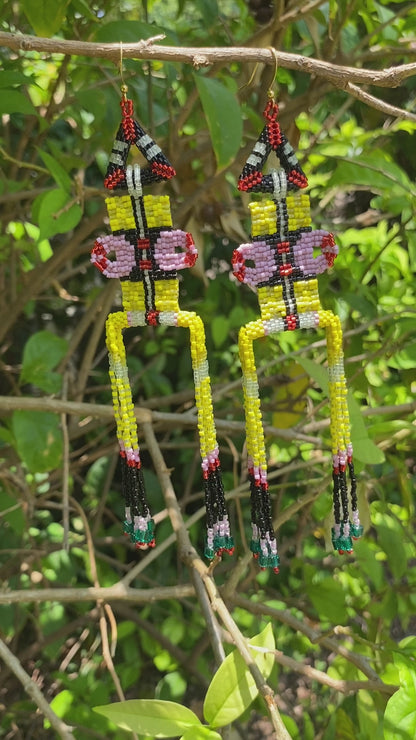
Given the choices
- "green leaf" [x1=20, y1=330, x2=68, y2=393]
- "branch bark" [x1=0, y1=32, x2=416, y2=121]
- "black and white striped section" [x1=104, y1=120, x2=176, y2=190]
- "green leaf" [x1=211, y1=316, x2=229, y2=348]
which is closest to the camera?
"branch bark" [x1=0, y1=32, x2=416, y2=121]

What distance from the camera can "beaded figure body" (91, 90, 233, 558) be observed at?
0.68 metres

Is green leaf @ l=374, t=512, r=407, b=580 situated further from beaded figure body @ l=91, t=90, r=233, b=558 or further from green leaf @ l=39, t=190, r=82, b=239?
green leaf @ l=39, t=190, r=82, b=239

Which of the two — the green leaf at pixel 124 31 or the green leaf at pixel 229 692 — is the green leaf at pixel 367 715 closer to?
the green leaf at pixel 229 692

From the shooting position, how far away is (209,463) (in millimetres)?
746

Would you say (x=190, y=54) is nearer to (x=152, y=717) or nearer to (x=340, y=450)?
(x=340, y=450)

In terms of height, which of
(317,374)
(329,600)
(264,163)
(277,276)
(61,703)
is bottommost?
(61,703)

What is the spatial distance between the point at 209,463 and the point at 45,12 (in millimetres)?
520

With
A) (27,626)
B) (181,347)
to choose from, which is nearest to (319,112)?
(181,347)

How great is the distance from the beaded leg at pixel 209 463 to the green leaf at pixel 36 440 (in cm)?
29

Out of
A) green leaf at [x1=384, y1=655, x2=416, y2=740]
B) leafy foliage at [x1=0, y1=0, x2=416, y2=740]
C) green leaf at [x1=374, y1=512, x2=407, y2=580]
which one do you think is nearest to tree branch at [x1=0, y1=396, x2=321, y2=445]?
leafy foliage at [x1=0, y1=0, x2=416, y2=740]

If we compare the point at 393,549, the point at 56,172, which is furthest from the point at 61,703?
the point at 56,172

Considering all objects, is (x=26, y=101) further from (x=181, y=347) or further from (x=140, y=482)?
(x=181, y=347)

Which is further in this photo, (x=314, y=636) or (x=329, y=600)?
(x=329, y=600)

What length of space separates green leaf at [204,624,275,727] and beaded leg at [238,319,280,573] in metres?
0.12
